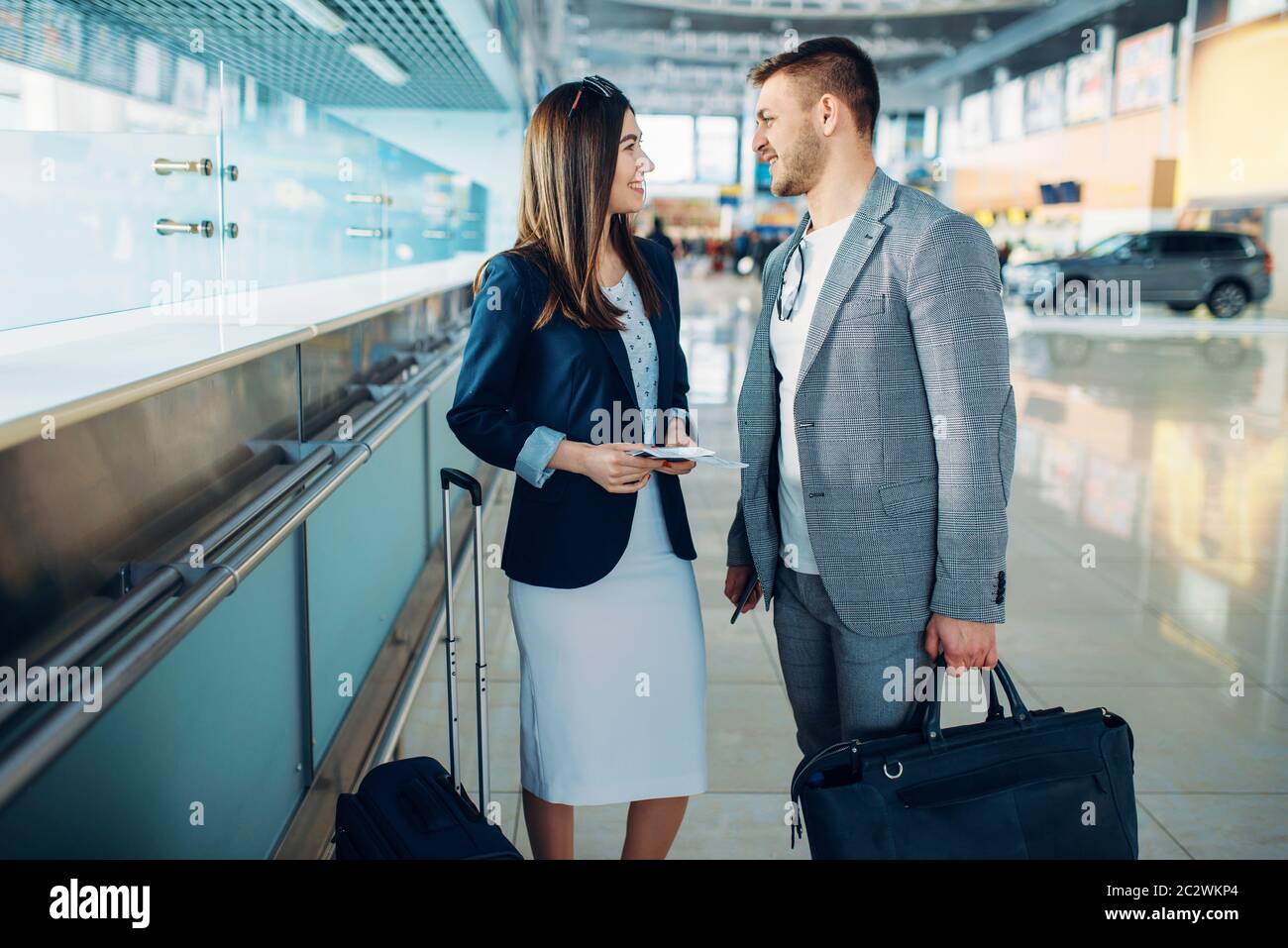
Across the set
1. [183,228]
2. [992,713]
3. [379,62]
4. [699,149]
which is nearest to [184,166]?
[183,228]

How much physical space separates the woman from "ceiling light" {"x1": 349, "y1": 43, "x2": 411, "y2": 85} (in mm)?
11180

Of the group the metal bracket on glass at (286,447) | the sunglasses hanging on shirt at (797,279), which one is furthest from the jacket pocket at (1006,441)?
the metal bracket on glass at (286,447)

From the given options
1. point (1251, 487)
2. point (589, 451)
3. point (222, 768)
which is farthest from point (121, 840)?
point (1251, 487)

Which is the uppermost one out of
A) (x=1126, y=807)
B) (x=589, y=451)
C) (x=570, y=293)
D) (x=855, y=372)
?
(x=570, y=293)

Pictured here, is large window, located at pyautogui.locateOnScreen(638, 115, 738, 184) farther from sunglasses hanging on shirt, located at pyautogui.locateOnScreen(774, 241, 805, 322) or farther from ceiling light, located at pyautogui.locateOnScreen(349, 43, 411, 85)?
sunglasses hanging on shirt, located at pyautogui.locateOnScreen(774, 241, 805, 322)

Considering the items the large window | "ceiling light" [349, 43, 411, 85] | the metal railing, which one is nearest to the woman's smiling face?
the metal railing

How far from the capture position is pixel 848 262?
5.90ft

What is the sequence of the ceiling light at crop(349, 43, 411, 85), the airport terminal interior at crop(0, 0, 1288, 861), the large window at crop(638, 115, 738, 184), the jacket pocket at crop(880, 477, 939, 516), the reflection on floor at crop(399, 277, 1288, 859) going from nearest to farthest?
the airport terminal interior at crop(0, 0, 1288, 861), the jacket pocket at crop(880, 477, 939, 516), the reflection on floor at crop(399, 277, 1288, 859), the ceiling light at crop(349, 43, 411, 85), the large window at crop(638, 115, 738, 184)

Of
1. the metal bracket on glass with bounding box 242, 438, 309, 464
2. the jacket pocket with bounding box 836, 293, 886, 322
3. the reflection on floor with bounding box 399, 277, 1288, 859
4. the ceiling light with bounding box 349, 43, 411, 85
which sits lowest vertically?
the reflection on floor with bounding box 399, 277, 1288, 859

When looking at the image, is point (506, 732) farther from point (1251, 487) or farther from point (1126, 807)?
point (1251, 487)

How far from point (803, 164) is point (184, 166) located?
125cm

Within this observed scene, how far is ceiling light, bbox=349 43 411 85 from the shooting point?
1219 centimetres

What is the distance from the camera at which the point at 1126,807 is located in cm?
165
